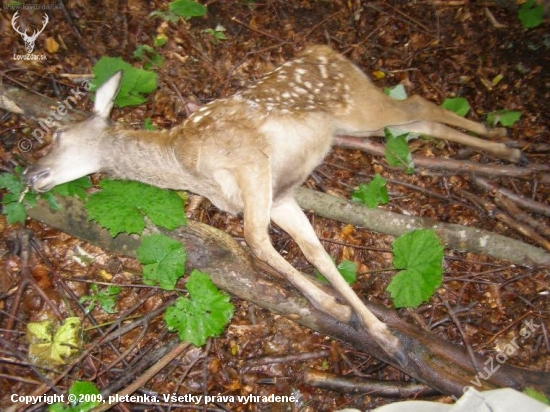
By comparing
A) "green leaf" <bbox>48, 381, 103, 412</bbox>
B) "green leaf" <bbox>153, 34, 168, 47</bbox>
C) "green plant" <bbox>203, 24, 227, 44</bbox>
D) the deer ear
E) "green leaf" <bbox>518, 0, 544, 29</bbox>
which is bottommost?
"green leaf" <bbox>518, 0, 544, 29</bbox>

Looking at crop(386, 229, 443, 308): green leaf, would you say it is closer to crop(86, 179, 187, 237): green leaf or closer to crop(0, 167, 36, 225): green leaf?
crop(86, 179, 187, 237): green leaf

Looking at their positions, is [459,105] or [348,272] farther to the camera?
[459,105]

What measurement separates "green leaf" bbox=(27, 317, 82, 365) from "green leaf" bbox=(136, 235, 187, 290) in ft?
2.59

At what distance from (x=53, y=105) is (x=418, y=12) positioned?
15.5ft

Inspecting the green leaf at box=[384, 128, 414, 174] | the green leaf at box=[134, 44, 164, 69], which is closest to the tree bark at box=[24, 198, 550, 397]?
the green leaf at box=[384, 128, 414, 174]

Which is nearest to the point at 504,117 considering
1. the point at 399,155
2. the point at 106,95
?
the point at 399,155

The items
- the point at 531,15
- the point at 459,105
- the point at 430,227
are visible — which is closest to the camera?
the point at 430,227

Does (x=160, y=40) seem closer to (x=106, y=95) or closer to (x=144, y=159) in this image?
(x=106, y=95)


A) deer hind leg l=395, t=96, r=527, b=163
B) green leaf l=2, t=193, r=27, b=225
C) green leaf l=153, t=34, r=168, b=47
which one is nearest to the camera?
green leaf l=2, t=193, r=27, b=225

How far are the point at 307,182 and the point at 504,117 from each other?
7.94 feet

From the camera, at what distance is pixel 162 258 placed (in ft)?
12.0

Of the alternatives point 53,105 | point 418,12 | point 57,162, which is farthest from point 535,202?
point 53,105

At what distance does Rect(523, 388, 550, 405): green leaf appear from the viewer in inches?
125

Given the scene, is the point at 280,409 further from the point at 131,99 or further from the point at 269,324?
the point at 131,99
